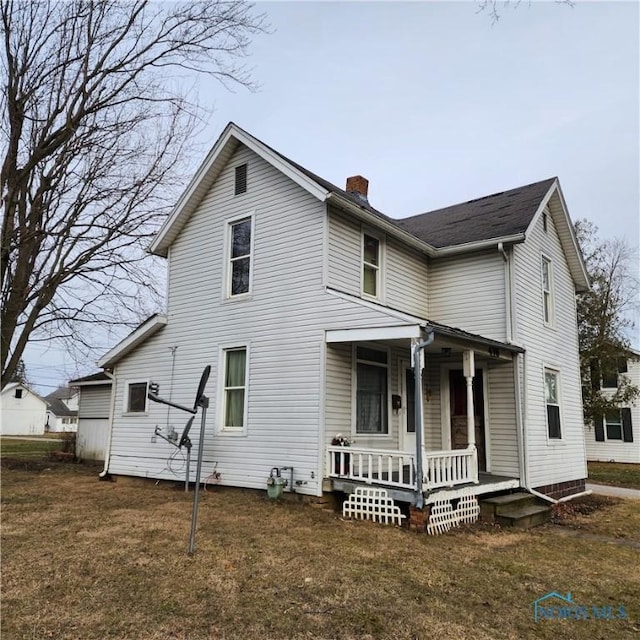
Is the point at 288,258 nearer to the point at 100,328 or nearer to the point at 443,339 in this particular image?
the point at 443,339

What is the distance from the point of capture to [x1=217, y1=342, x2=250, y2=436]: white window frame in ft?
35.3

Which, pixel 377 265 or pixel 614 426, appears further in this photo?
pixel 614 426

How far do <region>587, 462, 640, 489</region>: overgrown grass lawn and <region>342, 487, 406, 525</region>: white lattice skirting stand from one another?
38.4 feet

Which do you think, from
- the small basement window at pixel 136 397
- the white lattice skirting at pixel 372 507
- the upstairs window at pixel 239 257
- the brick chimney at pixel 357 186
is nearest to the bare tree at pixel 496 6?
the white lattice skirting at pixel 372 507

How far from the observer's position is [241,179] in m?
12.0

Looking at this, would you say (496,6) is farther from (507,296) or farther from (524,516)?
(524,516)

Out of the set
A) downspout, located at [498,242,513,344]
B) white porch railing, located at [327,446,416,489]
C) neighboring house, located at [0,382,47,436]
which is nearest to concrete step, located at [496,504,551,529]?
white porch railing, located at [327,446,416,489]

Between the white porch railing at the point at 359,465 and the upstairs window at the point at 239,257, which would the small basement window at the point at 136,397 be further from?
the white porch railing at the point at 359,465

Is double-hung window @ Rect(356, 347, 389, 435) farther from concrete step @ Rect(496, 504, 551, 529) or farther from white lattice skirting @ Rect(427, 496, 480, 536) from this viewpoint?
concrete step @ Rect(496, 504, 551, 529)

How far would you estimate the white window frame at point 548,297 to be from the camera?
12774mm

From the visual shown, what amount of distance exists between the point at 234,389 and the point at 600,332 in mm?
17529

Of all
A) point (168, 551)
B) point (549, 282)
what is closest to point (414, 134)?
point (549, 282)

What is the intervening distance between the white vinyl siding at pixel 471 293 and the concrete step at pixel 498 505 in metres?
3.27

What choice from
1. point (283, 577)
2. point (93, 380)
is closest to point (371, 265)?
point (283, 577)
